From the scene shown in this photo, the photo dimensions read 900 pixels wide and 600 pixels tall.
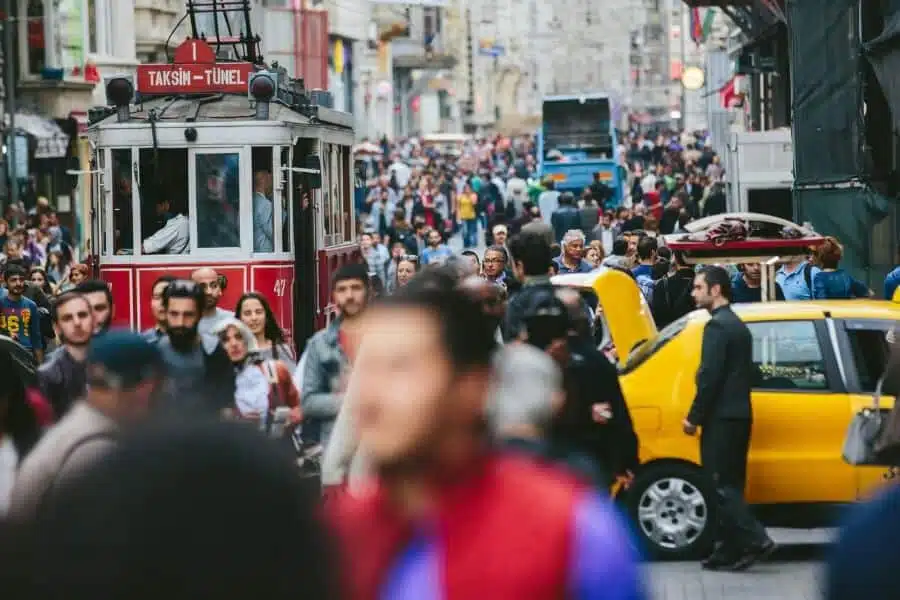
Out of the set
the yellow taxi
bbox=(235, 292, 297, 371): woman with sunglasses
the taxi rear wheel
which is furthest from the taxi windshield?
bbox=(235, 292, 297, 371): woman with sunglasses

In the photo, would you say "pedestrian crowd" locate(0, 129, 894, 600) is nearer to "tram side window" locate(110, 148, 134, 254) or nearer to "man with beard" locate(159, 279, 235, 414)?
"man with beard" locate(159, 279, 235, 414)

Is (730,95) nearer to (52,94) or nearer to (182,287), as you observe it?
(52,94)

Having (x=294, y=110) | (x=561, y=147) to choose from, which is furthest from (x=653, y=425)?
(x=561, y=147)

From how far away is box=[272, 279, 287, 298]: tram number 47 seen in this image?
17156mm

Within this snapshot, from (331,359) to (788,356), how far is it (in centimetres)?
310

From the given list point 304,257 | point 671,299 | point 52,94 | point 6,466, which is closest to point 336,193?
point 304,257

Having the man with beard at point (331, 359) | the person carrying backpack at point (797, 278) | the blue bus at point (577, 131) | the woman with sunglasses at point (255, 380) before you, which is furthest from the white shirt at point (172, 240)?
the blue bus at point (577, 131)

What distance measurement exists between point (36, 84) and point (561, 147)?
708 inches

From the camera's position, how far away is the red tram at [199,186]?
17156 mm

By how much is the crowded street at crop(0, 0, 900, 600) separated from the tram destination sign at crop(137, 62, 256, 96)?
0.03m

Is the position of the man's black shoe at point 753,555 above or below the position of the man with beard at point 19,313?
below

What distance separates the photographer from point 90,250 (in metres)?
17.8

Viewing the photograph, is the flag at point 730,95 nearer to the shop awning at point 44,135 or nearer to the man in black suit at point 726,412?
the shop awning at point 44,135

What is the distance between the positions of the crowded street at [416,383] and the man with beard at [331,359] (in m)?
0.02
